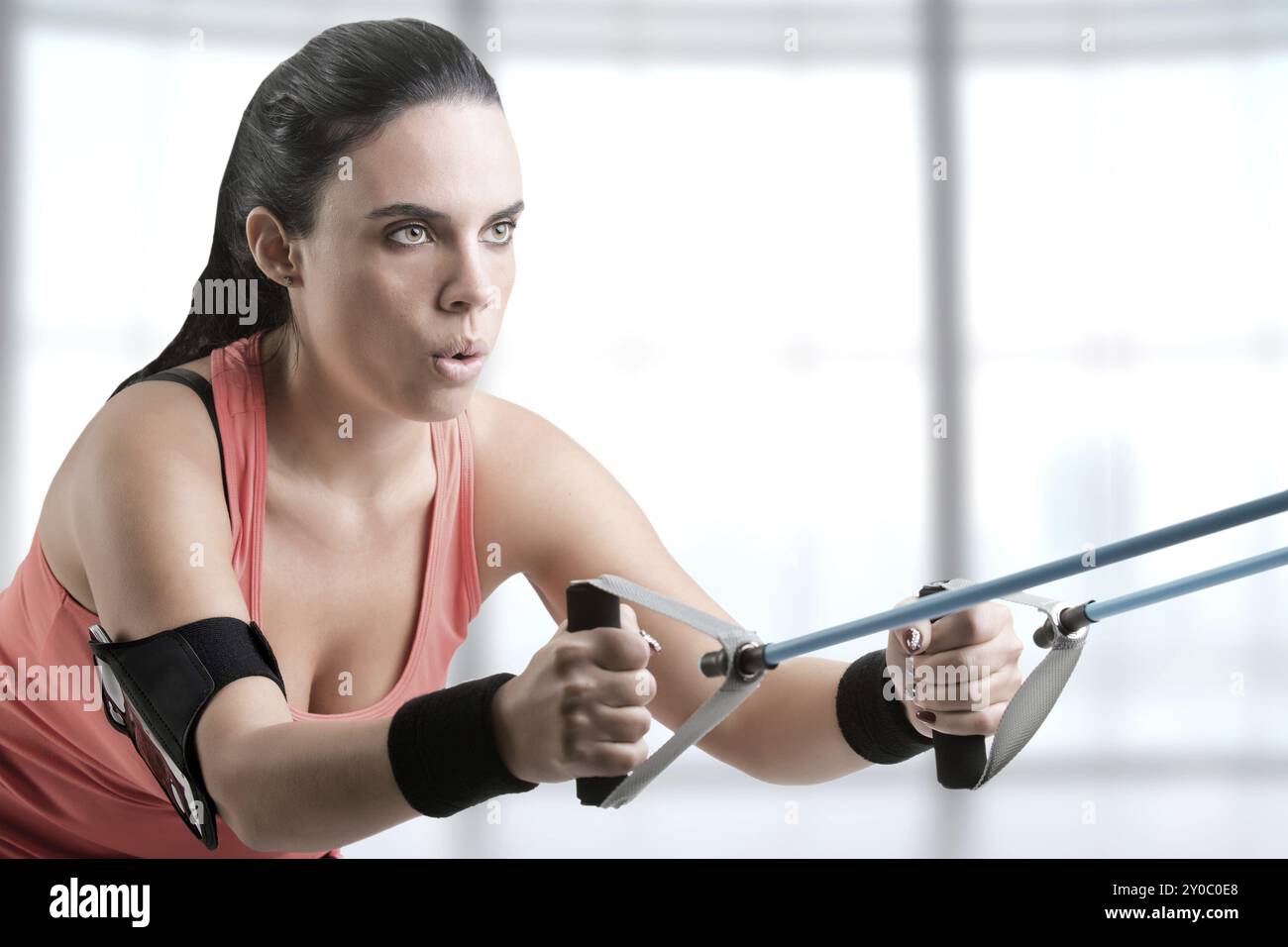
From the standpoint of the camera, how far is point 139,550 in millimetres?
740

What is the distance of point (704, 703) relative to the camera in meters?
0.67

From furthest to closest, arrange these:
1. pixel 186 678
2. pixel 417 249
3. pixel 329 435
Answer: pixel 329 435
pixel 417 249
pixel 186 678

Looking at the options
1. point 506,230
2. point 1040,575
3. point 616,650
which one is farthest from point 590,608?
point 506,230

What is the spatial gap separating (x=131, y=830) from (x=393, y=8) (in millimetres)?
2239

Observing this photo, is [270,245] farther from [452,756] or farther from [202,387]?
[452,756]

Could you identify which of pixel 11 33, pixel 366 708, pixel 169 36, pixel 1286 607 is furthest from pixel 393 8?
pixel 1286 607

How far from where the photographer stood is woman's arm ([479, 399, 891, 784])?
35.5 inches

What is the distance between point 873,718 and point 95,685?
1.72 feet

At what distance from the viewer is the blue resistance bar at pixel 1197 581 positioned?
625 mm

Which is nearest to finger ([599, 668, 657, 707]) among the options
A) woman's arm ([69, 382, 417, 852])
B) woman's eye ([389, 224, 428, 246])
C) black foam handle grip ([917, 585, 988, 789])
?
woman's arm ([69, 382, 417, 852])

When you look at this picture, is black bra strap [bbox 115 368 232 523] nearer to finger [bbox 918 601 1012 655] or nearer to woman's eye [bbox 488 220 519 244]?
woman's eye [bbox 488 220 519 244]

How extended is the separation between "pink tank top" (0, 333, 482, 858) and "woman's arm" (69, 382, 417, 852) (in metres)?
0.08

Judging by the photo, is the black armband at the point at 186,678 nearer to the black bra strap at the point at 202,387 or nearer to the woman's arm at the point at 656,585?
the black bra strap at the point at 202,387
